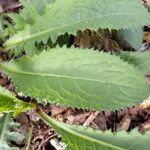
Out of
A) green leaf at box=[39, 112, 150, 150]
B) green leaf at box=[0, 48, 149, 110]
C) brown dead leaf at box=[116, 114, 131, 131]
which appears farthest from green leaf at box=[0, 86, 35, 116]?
brown dead leaf at box=[116, 114, 131, 131]

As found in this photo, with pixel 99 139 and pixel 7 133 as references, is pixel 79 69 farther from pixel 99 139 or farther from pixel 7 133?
pixel 7 133

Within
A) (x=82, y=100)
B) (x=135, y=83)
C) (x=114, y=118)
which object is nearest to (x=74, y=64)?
(x=82, y=100)

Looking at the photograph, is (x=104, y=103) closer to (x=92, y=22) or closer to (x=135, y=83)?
(x=135, y=83)

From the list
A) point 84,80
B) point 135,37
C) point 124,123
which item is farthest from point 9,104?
point 135,37

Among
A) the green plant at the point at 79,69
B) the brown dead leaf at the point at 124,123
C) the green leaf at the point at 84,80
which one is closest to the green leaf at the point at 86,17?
the green plant at the point at 79,69

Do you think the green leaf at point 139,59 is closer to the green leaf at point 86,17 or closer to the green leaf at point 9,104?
the green leaf at point 86,17

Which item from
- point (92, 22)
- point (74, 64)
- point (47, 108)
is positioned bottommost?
point (47, 108)
